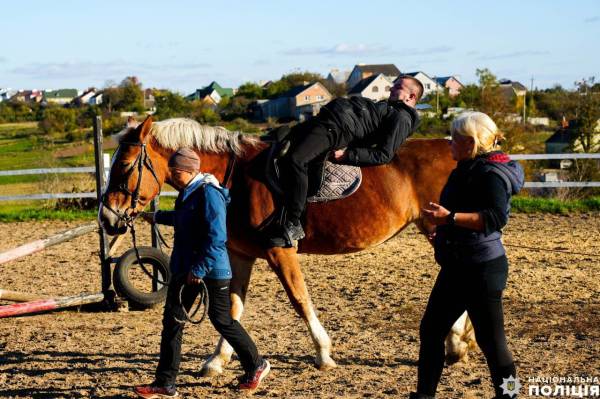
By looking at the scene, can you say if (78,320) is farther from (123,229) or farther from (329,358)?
(329,358)

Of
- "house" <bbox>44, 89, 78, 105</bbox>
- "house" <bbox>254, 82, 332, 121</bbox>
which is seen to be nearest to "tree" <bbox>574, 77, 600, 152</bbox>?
"house" <bbox>254, 82, 332, 121</bbox>

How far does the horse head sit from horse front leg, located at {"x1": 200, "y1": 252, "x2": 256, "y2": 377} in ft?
2.64

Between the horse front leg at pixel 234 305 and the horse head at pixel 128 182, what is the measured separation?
0.80 m

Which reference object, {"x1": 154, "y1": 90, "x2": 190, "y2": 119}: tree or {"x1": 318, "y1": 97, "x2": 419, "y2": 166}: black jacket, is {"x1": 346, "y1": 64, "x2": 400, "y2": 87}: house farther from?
{"x1": 318, "y1": 97, "x2": 419, "y2": 166}: black jacket

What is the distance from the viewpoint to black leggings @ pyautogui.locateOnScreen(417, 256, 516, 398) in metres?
4.06

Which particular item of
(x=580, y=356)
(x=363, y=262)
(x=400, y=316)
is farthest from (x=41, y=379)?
(x=363, y=262)

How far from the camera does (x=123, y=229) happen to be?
18.7 feet

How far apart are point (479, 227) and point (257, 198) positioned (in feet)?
6.83

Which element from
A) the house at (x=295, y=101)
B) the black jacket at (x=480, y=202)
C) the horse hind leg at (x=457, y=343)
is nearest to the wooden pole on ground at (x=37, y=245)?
the horse hind leg at (x=457, y=343)

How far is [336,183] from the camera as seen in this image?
593cm

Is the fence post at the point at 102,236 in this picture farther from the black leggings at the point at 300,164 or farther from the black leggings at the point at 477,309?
the black leggings at the point at 477,309

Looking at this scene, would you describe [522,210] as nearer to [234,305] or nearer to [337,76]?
[234,305]

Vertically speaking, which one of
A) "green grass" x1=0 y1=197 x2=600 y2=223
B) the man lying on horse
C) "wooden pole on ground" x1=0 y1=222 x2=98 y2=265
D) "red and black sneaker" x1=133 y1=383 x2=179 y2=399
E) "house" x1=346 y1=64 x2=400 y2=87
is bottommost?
"green grass" x1=0 y1=197 x2=600 y2=223

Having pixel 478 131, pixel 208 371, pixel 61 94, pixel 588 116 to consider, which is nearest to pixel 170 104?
pixel 588 116
